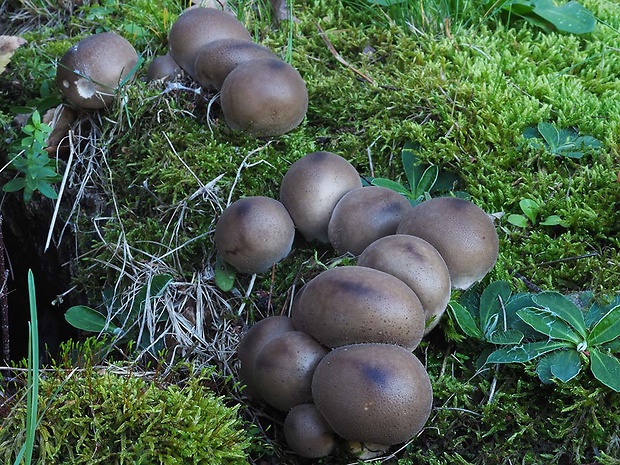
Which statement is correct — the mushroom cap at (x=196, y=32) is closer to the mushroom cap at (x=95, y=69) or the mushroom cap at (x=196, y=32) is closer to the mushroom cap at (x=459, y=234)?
the mushroom cap at (x=95, y=69)

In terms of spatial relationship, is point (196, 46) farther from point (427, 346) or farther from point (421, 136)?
point (427, 346)

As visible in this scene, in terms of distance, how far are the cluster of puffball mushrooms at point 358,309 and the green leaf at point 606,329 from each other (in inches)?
17.4

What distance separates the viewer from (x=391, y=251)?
2.30 m

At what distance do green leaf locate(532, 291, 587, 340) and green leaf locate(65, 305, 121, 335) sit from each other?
173cm

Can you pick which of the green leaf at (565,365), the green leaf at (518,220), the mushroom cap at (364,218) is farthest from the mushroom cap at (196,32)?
the green leaf at (565,365)

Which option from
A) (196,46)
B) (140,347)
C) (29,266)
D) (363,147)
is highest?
(196,46)

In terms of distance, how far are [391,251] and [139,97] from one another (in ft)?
5.81

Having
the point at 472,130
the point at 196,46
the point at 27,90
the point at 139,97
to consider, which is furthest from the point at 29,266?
the point at 472,130

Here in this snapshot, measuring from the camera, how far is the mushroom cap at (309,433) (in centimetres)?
216

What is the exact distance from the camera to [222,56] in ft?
10.4

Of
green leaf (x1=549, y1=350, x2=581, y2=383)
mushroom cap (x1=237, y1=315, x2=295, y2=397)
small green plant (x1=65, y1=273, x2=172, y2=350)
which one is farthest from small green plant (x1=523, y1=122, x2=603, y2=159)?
small green plant (x1=65, y1=273, x2=172, y2=350)

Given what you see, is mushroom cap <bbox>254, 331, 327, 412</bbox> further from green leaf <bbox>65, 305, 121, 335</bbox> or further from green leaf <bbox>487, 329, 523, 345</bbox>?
green leaf <bbox>65, 305, 121, 335</bbox>

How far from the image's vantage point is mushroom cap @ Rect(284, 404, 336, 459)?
216cm

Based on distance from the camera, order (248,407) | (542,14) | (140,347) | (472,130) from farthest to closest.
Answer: (542,14), (472,130), (140,347), (248,407)
